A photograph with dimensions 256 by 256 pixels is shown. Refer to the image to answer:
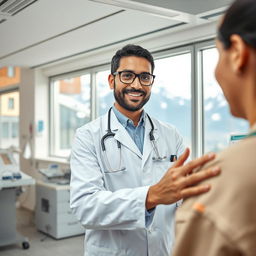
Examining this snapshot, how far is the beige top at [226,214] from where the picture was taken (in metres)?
0.53

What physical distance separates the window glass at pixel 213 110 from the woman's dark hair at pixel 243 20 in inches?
108

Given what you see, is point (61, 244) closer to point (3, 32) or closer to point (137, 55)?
point (3, 32)

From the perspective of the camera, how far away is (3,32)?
335 cm

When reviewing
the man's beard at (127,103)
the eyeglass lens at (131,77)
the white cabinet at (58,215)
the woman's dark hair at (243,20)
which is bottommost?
the white cabinet at (58,215)

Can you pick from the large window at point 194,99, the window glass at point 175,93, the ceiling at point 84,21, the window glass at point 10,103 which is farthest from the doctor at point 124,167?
the window glass at point 10,103

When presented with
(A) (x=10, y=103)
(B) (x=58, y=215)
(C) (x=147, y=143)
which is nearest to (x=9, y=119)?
(A) (x=10, y=103)

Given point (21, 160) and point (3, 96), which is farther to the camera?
point (3, 96)

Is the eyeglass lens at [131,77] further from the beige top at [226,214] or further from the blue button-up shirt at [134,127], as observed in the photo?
the beige top at [226,214]

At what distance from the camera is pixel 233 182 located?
0.55 m

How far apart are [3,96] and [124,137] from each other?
18.4 feet

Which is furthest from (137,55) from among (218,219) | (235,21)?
(218,219)

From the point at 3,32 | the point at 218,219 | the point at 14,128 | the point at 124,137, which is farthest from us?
the point at 14,128

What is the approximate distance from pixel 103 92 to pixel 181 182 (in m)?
3.98

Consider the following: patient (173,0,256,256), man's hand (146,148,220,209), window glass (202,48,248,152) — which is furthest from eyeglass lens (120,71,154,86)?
window glass (202,48,248,152)
